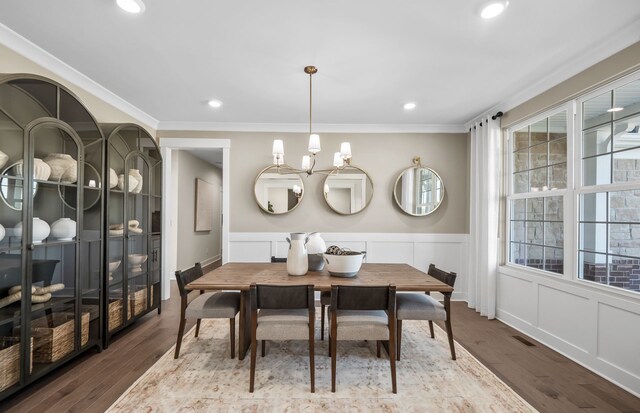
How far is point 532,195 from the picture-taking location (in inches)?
130

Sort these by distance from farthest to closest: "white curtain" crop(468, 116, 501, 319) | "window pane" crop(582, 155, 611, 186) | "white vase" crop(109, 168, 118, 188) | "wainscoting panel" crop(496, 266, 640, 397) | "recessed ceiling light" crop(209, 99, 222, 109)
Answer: "white curtain" crop(468, 116, 501, 319)
"recessed ceiling light" crop(209, 99, 222, 109)
"white vase" crop(109, 168, 118, 188)
"window pane" crop(582, 155, 611, 186)
"wainscoting panel" crop(496, 266, 640, 397)

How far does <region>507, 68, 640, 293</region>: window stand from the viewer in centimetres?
234

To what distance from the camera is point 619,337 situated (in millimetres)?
2287

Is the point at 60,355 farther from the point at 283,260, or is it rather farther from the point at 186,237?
the point at 186,237

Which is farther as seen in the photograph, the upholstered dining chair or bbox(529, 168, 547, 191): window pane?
bbox(529, 168, 547, 191): window pane

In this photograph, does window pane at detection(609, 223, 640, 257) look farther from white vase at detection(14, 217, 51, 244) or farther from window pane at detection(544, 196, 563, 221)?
white vase at detection(14, 217, 51, 244)

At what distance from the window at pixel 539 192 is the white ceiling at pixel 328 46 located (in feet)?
1.31

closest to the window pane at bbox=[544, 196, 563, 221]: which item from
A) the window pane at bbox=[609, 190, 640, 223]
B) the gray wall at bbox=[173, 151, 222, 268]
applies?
the window pane at bbox=[609, 190, 640, 223]

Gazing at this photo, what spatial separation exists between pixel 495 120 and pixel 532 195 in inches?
39.9

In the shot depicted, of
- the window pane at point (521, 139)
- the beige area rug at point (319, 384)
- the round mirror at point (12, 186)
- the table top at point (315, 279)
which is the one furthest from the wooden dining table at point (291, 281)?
the window pane at point (521, 139)

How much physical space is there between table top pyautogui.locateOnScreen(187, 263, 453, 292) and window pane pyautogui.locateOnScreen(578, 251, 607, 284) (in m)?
1.28

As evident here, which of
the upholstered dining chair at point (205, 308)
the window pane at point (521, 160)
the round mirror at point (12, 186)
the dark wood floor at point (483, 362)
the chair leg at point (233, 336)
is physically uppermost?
the window pane at point (521, 160)

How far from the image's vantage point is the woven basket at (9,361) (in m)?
1.91

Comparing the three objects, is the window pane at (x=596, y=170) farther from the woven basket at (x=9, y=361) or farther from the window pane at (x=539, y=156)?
the woven basket at (x=9, y=361)
